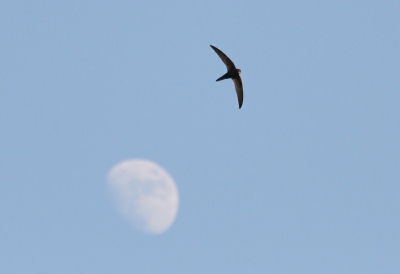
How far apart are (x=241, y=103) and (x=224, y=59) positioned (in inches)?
138

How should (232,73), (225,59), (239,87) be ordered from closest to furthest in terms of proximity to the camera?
1. (225,59)
2. (232,73)
3. (239,87)

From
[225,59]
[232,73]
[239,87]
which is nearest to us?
[225,59]

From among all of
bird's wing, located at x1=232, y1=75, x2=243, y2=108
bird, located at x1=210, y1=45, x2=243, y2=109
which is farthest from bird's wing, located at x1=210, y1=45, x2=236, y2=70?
bird's wing, located at x1=232, y1=75, x2=243, y2=108

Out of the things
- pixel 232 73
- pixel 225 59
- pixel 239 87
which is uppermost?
pixel 225 59

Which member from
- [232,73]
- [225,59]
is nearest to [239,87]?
[232,73]

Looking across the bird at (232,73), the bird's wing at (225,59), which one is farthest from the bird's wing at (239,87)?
the bird's wing at (225,59)

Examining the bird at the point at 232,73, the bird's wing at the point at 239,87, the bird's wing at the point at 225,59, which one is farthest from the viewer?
the bird's wing at the point at 239,87

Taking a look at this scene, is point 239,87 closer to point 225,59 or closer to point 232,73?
point 232,73

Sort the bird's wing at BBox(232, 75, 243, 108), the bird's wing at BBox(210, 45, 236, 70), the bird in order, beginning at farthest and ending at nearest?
the bird's wing at BBox(232, 75, 243, 108), the bird, the bird's wing at BBox(210, 45, 236, 70)

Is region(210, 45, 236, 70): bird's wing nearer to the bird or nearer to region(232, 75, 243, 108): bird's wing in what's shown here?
the bird

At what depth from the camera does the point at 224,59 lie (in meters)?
44.8

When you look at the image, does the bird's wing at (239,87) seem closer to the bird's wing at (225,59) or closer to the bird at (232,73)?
the bird at (232,73)

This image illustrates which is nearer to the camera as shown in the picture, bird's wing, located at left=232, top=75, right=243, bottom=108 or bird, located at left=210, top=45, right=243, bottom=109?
bird, located at left=210, top=45, right=243, bottom=109

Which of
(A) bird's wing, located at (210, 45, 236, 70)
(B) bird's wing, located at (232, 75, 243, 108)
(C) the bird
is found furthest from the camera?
(B) bird's wing, located at (232, 75, 243, 108)
